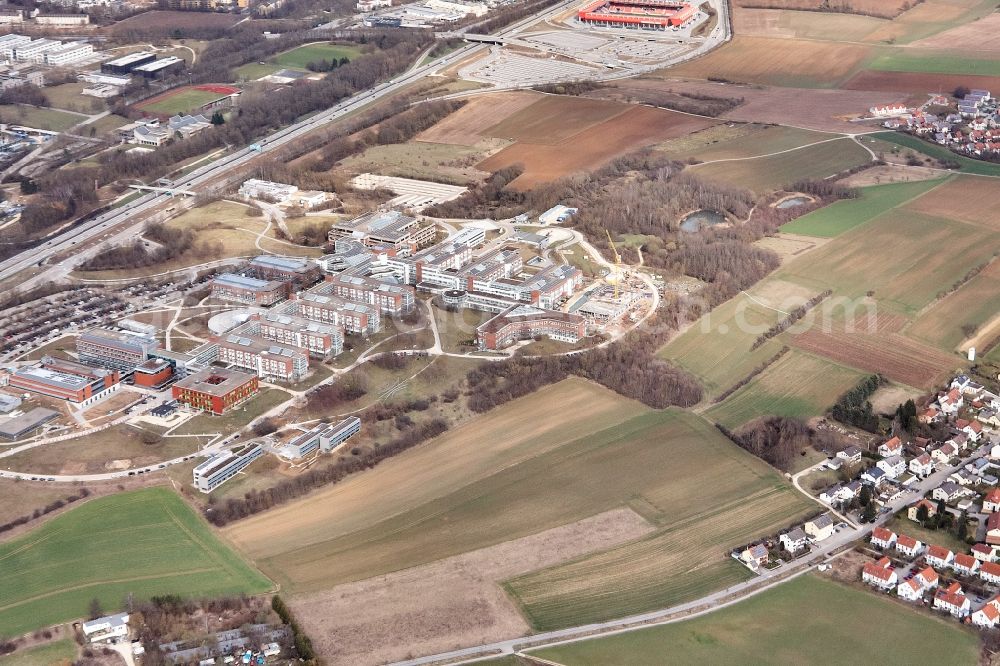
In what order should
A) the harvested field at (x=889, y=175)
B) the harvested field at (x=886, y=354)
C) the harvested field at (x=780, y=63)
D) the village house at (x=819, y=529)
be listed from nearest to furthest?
the village house at (x=819, y=529) → the harvested field at (x=886, y=354) → the harvested field at (x=889, y=175) → the harvested field at (x=780, y=63)

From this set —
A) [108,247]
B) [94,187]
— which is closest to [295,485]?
[108,247]

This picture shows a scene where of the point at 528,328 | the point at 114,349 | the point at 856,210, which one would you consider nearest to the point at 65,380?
the point at 114,349

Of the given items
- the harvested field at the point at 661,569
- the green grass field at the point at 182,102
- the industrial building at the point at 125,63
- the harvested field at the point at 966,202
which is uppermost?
the industrial building at the point at 125,63

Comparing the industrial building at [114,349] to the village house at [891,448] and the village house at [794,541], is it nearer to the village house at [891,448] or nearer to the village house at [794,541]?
the village house at [794,541]

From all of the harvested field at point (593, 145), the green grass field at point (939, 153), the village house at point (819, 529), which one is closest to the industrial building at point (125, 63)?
the harvested field at point (593, 145)

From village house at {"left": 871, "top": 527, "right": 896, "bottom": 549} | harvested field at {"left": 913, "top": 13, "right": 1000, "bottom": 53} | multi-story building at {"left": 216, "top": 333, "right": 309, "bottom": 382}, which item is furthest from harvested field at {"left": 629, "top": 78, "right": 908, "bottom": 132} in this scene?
village house at {"left": 871, "top": 527, "right": 896, "bottom": 549}

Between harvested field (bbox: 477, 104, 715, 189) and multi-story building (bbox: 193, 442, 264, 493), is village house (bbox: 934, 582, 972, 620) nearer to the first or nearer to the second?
multi-story building (bbox: 193, 442, 264, 493)

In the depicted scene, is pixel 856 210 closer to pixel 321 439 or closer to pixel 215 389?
pixel 321 439
